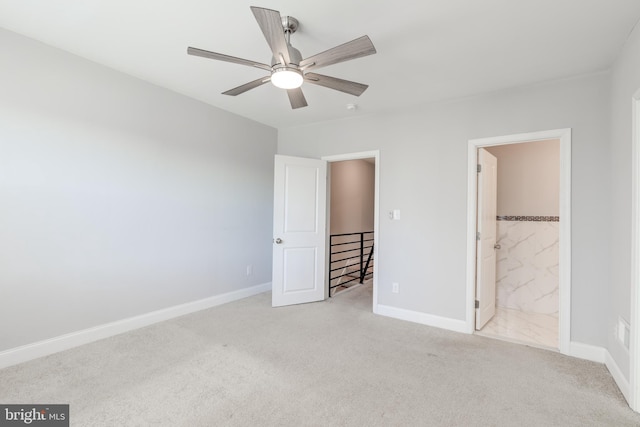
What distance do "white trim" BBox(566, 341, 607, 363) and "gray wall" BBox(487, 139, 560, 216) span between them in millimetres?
1737

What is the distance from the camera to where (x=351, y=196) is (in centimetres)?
655

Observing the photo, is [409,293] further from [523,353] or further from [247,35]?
[247,35]

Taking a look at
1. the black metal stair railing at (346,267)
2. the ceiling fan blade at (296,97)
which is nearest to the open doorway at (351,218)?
the black metal stair railing at (346,267)

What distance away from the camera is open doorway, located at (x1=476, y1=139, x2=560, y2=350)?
12.3 feet

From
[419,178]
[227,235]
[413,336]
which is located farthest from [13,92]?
[413,336]

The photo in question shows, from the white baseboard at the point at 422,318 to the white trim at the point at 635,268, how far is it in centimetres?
136

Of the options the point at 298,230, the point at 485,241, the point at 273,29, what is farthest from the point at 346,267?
the point at 273,29

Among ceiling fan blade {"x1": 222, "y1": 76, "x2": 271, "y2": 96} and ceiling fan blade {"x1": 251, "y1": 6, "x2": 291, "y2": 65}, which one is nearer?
ceiling fan blade {"x1": 251, "y1": 6, "x2": 291, "y2": 65}

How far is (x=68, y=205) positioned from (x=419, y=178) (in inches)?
139

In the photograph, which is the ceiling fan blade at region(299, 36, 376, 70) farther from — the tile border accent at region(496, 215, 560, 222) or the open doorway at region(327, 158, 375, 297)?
the open doorway at region(327, 158, 375, 297)

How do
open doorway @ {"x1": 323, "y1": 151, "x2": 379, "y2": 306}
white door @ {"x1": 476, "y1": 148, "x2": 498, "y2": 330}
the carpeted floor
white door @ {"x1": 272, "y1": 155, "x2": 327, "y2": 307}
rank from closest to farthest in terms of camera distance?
the carpeted floor, white door @ {"x1": 476, "y1": 148, "x2": 498, "y2": 330}, white door @ {"x1": 272, "y1": 155, "x2": 327, "y2": 307}, open doorway @ {"x1": 323, "y1": 151, "x2": 379, "y2": 306}

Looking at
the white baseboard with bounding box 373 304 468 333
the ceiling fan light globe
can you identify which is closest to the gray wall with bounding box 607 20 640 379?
the white baseboard with bounding box 373 304 468 333

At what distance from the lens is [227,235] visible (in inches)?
160

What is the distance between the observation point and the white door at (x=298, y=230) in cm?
402
